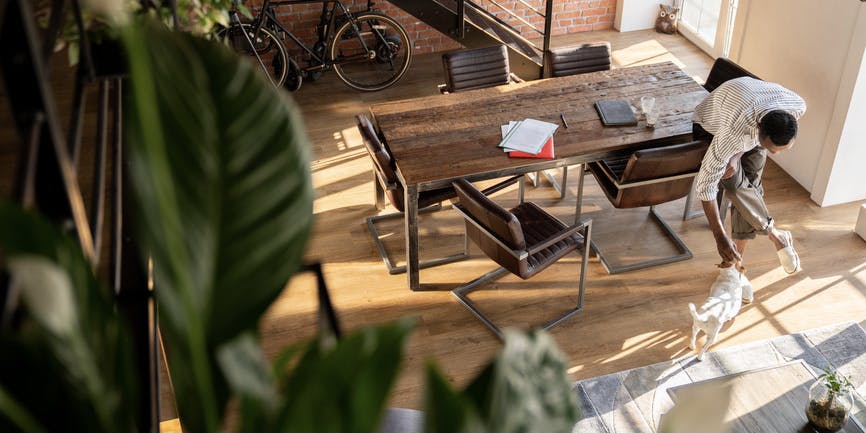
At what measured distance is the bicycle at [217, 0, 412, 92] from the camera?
6418 mm

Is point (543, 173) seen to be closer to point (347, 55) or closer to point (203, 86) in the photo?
point (347, 55)

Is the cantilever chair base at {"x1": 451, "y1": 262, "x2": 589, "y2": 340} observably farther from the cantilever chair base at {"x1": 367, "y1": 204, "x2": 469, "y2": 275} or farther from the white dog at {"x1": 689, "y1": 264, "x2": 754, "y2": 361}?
the white dog at {"x1": 689, "y1": 264, "x2": 754, "y2": 361}

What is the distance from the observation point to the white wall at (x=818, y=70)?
490 cm

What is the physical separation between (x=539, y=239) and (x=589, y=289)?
529 millimetres

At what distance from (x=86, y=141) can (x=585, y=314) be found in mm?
2640

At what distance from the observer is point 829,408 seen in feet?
10.7

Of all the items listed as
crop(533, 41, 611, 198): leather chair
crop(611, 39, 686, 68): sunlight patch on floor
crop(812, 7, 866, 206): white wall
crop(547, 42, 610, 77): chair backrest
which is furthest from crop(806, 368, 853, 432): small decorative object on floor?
crop(611, 39, 686, 68): sunlight patch on floor

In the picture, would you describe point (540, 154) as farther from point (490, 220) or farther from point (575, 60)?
point (575, 60)

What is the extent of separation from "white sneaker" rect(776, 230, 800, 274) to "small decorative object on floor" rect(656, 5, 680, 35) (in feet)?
11.9

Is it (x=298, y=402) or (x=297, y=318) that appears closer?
(x=298, y=402)

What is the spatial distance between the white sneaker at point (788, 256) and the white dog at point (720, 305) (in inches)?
14.0

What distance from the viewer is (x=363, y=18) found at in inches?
258

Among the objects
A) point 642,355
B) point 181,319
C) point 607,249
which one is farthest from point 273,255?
point 607,249

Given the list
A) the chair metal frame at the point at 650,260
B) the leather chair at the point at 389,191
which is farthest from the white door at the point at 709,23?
the leather chair at the point at 389,191
